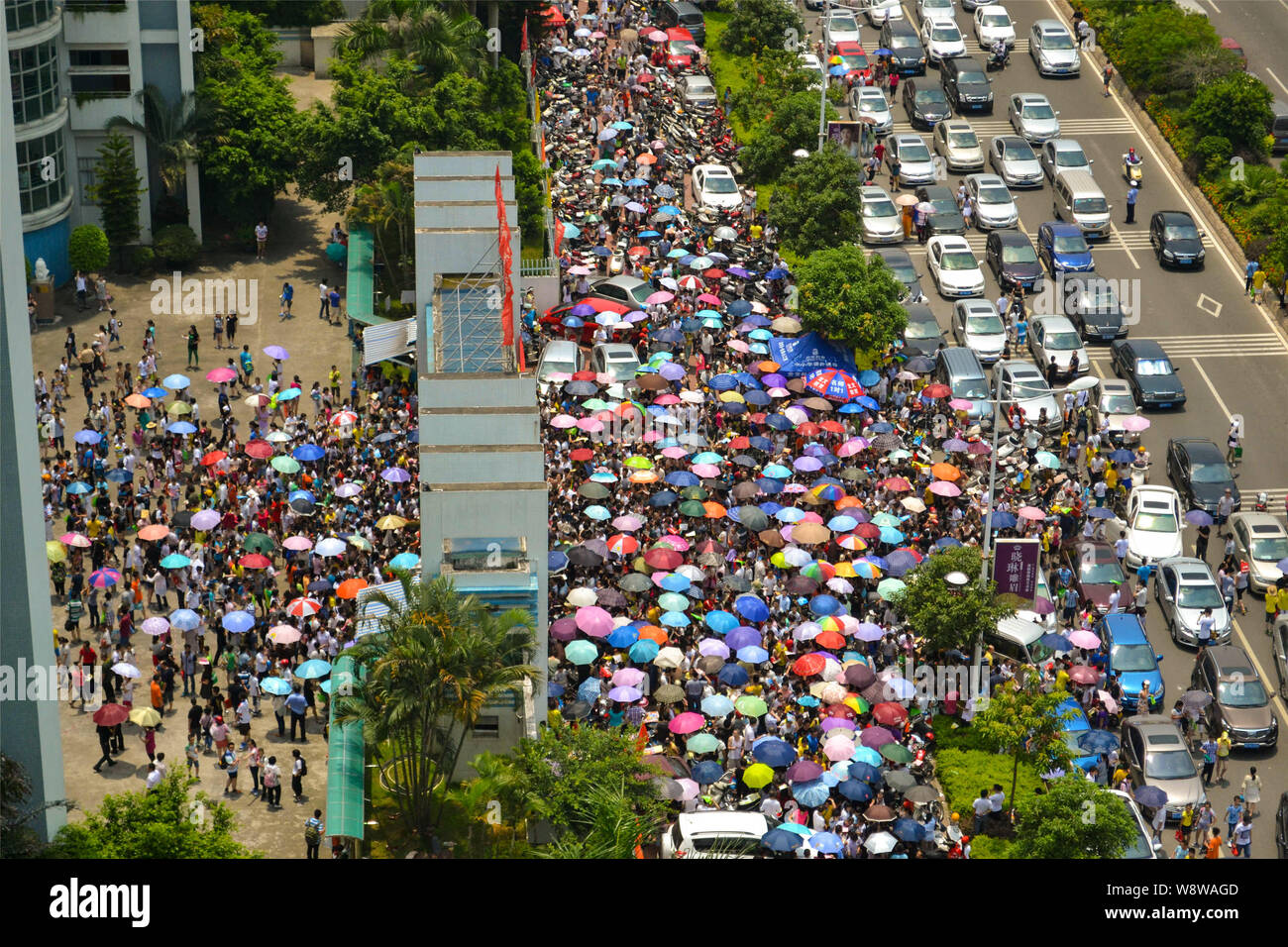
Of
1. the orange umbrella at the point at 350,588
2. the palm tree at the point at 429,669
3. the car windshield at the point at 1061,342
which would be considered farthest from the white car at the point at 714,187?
the palm tree at the point at 429,669

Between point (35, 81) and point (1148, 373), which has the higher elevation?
point (35, 81)

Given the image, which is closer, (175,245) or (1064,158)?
(175,245)

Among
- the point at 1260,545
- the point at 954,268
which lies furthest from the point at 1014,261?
the point at 1260,545

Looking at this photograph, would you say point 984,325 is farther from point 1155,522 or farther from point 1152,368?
point 1155,522

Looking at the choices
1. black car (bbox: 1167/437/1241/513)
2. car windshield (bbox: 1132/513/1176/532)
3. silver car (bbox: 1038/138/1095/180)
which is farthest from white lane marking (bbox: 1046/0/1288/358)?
car windshield (bbox: 1132/513/1176/532)
